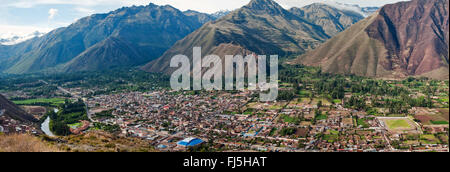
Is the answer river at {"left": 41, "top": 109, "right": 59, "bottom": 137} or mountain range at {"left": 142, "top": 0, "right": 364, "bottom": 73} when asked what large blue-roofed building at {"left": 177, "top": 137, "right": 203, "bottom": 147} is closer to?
river at {"left": 41, "top": 109, "right": 59, "bottom": 137}

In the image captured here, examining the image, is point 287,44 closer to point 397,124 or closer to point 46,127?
point 397,124

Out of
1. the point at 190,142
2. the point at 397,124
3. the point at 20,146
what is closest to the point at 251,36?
the point at 397,124

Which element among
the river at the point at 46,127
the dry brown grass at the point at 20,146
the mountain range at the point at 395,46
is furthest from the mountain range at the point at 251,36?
the dry brown grass at the point at 20,146

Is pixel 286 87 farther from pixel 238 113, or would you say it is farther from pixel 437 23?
pixel 437 23

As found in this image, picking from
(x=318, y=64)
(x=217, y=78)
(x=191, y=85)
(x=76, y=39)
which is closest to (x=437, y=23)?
(x=318, y=64)

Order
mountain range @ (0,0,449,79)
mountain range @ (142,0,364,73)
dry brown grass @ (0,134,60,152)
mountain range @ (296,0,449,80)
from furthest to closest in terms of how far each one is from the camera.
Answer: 1. mountain range @ (142,0,364,73)
2. mountain range @ (0,0,449,79)
3. mountain range @ (296,0,449,80)
4. dry brown grass @ (0,134,60,152)

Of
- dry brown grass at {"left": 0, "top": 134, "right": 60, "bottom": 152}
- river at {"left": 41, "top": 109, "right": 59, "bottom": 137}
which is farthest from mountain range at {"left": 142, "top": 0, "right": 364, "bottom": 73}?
dry brown grass at {"left": 0, "top": 134, "right": 60, "bottom": 152}

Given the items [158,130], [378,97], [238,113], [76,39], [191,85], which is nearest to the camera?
[158,130]
